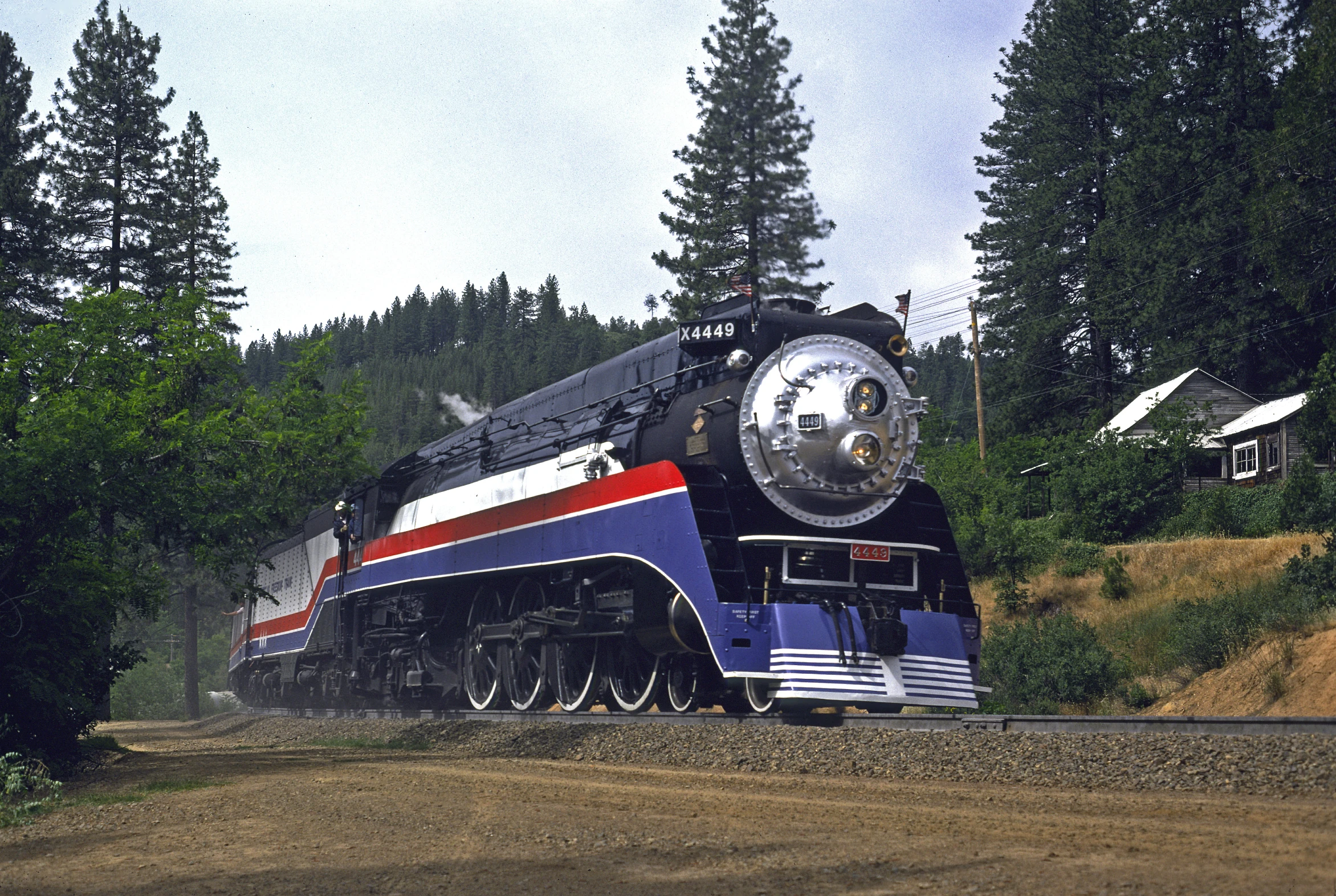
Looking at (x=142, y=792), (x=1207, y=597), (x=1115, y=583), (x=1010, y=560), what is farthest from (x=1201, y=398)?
(x=142, y=792)

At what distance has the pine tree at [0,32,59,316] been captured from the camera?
100 feet

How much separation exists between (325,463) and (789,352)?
61.1 ft

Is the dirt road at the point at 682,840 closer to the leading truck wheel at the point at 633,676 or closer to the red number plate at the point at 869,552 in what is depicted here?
the red number plate at the point at 869,552

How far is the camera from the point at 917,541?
1408 cm

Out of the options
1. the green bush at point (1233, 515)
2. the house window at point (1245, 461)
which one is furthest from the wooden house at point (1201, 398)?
the green bush at point (1233, 515)

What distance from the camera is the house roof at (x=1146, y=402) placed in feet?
132

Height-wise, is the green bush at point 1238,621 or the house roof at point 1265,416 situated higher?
the house roof at point 1265,416

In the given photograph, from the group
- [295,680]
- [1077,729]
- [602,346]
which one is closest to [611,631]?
[1077,729]

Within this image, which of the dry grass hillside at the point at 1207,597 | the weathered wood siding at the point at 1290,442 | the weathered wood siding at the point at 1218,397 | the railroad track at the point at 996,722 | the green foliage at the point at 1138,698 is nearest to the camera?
the railroad track at the point at 996,722

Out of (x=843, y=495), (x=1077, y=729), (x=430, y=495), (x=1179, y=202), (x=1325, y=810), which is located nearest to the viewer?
(x=1325, y=810)

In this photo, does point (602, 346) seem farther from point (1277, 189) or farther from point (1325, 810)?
point (1325, 810)

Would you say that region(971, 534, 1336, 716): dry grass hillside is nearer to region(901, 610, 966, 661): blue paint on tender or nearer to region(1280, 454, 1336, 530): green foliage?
region(1280, 454, 1336, 530): green foliage

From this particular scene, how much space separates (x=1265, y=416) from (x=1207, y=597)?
15.5 meters

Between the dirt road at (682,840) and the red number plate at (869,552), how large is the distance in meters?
3.30
